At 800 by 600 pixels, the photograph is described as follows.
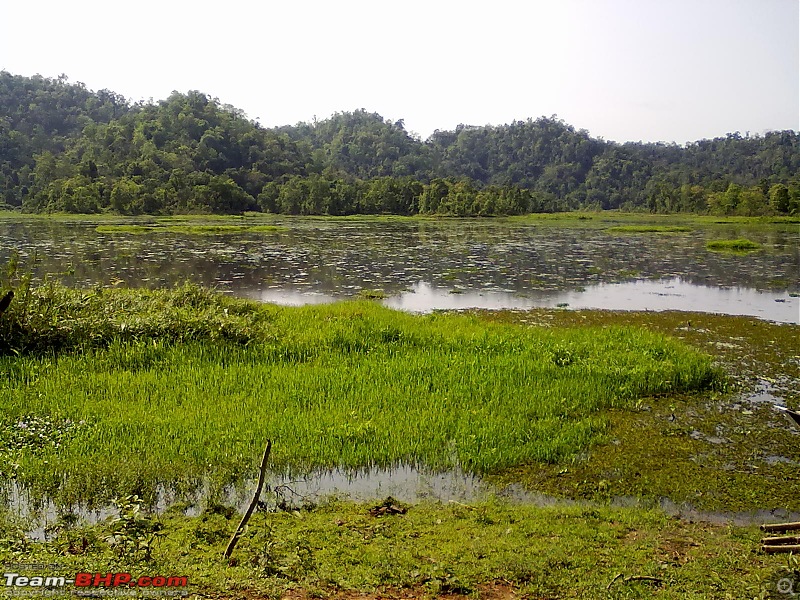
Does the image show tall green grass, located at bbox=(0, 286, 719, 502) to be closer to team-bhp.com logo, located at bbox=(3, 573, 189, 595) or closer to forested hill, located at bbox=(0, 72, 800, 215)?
team-bhp.com logo, located at bbox=(3, 573, 189, 595)

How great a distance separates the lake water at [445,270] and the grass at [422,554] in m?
12.5

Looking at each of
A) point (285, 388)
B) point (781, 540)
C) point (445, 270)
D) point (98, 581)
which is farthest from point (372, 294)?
point (98, 581)

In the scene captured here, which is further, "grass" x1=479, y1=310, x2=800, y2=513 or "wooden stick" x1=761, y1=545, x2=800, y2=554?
"grass" x1=479, y1=310, x2=800, y2=513

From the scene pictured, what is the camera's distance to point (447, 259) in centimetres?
3225

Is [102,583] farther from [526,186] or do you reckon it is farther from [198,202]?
[526,186]

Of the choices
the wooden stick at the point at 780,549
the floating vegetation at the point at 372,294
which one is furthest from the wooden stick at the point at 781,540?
the floating vegetation at the point at 372,294

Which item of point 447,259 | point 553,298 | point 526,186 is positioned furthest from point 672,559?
point 526,186

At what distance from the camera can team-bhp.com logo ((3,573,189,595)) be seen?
4062mm

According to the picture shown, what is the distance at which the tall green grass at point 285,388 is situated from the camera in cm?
692

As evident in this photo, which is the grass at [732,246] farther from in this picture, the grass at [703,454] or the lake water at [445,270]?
the grass at [703,454]

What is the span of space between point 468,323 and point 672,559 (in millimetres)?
8972

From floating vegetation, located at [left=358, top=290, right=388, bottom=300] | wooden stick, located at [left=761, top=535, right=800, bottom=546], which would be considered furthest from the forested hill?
wooden stick, located at [left=761, top=535, right=800, bottom=546]

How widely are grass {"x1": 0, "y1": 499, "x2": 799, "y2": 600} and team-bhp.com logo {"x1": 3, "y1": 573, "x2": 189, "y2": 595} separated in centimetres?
9

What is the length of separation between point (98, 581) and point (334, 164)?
130m
